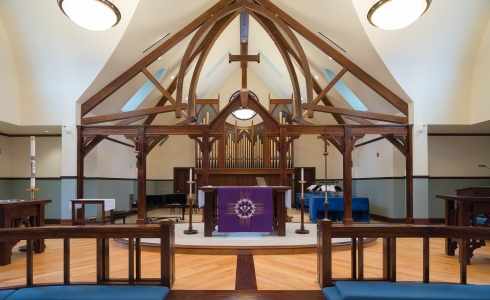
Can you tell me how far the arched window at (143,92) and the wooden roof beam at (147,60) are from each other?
1.17 meters

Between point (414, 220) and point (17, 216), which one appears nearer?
point (17, 216)

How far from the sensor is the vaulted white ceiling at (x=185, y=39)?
19.7 ft

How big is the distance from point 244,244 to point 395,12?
3845mm

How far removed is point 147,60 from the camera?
24.2 ft

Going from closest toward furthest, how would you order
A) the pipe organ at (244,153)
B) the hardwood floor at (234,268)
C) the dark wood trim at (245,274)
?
the dark wood trim at (245,274), the hardwood floor at (234,268), the pipe organ at (244,153)

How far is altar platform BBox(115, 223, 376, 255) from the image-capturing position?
15.6 ft

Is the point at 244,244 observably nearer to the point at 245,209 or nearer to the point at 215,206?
the point at 245,209

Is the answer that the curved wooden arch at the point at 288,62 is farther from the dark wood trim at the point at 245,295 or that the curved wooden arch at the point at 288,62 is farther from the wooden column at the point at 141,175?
the dark wood trim at the point at 245,295

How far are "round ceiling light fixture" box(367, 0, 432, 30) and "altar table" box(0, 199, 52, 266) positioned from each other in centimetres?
538

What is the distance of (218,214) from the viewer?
536 cm

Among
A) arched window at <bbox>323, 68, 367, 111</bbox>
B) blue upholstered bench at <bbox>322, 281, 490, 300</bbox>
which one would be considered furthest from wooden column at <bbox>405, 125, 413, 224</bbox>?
blue upholstered bench at <bbox>322, 281, 490, 300</bbox>

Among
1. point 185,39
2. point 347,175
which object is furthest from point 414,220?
point 185,39

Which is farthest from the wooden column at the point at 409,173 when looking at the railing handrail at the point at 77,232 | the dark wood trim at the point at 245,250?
the railing handrail at the point at 77,232

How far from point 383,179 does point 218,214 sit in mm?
5287
